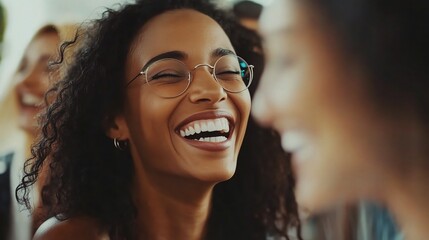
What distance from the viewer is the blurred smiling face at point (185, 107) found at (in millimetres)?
849

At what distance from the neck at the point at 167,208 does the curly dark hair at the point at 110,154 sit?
0.02 metres

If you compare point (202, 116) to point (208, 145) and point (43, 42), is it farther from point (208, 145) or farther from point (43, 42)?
point (43, 42)

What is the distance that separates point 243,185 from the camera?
3.16 feet

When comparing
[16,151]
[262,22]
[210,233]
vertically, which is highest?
[262,22]

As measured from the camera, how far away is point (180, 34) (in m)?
0.87

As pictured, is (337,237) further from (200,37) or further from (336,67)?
(200,37)

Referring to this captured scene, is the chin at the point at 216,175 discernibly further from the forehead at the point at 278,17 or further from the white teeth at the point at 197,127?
the forehead at the point at 278,17

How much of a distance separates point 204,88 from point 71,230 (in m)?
0.28

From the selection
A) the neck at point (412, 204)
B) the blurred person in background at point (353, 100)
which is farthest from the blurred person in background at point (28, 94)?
the neck at point (412, 204)

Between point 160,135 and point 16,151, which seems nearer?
point 160,135

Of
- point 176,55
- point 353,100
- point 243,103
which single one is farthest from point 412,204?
point 176,55

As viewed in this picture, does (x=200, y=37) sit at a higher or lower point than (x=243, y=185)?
higher

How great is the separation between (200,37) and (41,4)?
0.29m

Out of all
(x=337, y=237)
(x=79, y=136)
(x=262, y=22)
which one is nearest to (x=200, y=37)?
(x=262, y=22)
